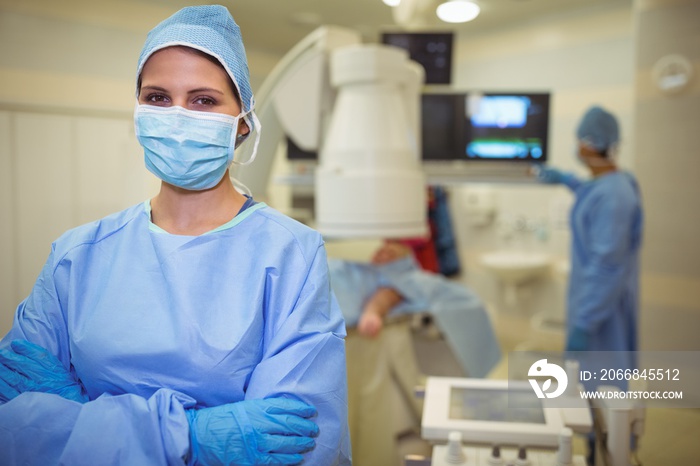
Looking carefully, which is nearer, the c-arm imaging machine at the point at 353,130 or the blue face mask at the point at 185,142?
the blue face mask at the point at 185,142

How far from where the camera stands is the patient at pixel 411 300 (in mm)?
2135

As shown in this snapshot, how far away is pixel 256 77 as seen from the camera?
48.5 inches

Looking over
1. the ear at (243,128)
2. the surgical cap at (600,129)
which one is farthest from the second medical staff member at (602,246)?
the ear at (243,128)

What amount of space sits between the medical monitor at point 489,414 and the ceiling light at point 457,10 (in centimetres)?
95

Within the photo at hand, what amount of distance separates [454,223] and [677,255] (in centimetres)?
192

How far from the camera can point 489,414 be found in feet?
3.87

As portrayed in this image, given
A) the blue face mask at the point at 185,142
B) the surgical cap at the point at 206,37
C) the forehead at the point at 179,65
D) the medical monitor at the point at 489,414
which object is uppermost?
the surgical cap at the point at 206,37

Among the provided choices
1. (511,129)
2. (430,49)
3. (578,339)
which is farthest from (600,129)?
(430,49)

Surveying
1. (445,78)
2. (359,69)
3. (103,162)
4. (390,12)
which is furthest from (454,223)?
(103,162)

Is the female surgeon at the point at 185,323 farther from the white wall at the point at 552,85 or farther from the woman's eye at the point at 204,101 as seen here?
the white wall at the point at 552,85

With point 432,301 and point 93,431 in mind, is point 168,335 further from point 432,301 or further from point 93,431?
point 432,301

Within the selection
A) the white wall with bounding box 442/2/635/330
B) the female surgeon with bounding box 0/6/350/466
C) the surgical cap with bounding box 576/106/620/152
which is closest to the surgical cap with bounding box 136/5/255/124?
the female surgeon with bounding box 0/6/350/466

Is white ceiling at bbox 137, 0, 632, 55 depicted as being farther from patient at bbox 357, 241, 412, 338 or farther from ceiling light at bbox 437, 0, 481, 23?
patient at bbox 357, 241, 412, 338

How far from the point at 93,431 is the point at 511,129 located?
2.43 m
